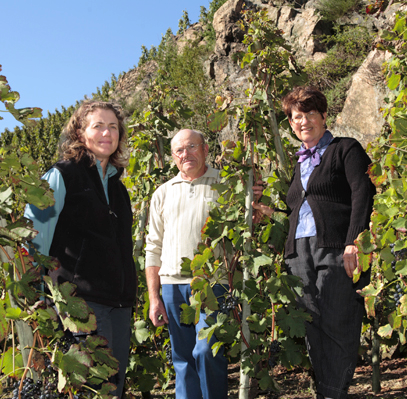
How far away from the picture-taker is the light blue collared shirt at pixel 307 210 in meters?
2.04

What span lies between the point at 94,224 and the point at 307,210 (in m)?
1.05

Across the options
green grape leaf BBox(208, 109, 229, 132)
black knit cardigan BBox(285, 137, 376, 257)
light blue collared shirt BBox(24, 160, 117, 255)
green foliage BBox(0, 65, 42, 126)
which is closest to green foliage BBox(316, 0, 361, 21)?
green grape leaf BBox(208, 109, 229, 132)

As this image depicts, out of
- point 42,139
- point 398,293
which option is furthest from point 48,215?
point 42,139

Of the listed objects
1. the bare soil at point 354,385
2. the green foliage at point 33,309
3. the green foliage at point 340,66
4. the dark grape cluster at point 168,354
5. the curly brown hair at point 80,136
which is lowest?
the bare soil at point 354,385

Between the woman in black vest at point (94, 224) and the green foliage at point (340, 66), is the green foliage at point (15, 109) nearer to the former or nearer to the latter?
the woman in black vest at point (94, 224)

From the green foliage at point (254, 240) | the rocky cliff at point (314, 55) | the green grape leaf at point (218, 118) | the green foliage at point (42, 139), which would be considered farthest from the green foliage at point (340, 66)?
the green foliage at point (42, 139)

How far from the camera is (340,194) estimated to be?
2016 millimetres

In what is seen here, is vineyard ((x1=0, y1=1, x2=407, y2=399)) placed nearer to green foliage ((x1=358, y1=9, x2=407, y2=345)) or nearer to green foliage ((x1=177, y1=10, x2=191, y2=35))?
green foliage ((x1=358, y1=9, x2=407, y2=345))

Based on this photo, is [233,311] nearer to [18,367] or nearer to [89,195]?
[89,195]

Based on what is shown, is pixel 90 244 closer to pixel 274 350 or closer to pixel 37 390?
pixel 37 390

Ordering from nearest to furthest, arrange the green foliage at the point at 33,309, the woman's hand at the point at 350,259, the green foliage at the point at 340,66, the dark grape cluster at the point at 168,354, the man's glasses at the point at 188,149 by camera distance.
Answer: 1. the green foliage at the point at 33,309
2. the woman's hand at the point at 350,259
3. the man's glasses at the point at 188,149
4. the dark grape cluster at the point at 168,354
5. the green foliage at the point at 340,66

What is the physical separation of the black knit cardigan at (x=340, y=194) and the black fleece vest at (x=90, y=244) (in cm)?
87

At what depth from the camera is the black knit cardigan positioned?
191 cm

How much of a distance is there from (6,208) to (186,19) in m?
35.8
